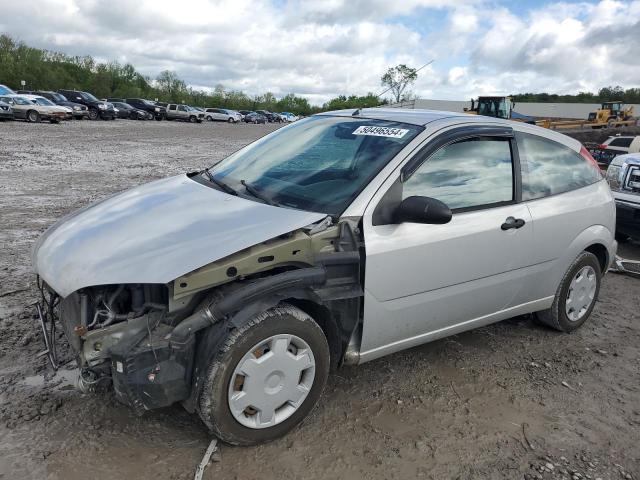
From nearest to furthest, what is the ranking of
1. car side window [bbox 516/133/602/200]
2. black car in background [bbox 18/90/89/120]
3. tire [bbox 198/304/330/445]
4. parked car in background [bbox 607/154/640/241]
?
tire [bbox 198/304/330/445], car side window [bbox 516/133/602/200], parked car in background [bbox 607/154/640/241], black car in background [bbox 18/90/89/120]

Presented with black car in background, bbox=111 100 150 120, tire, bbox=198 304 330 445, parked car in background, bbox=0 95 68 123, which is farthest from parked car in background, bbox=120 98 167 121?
tire, bbox=198 304 330 445

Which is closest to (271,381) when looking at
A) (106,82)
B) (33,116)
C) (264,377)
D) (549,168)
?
(264,377)

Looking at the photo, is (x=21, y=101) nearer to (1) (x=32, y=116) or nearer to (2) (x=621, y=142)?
(1) (x=32, y=116)

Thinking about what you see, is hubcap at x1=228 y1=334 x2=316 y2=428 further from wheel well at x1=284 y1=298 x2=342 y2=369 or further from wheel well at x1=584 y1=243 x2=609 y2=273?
wheel well at x1=584 y1=243 x2=609 y2=273

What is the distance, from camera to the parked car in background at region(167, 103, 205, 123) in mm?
48031

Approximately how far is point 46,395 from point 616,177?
6833 millimetres

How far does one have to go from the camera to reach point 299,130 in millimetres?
4113

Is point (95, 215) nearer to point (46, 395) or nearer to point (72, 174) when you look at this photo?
point (46, 395)

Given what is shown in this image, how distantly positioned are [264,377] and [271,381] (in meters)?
0.06

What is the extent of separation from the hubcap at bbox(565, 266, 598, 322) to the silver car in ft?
0.59

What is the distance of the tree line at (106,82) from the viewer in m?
65.6

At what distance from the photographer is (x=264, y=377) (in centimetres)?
275

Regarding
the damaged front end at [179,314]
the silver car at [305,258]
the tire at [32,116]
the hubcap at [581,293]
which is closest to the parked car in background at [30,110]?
the tire at [32,116]

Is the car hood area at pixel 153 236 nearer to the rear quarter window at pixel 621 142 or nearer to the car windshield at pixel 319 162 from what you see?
the car windshield at pixel 319 162
